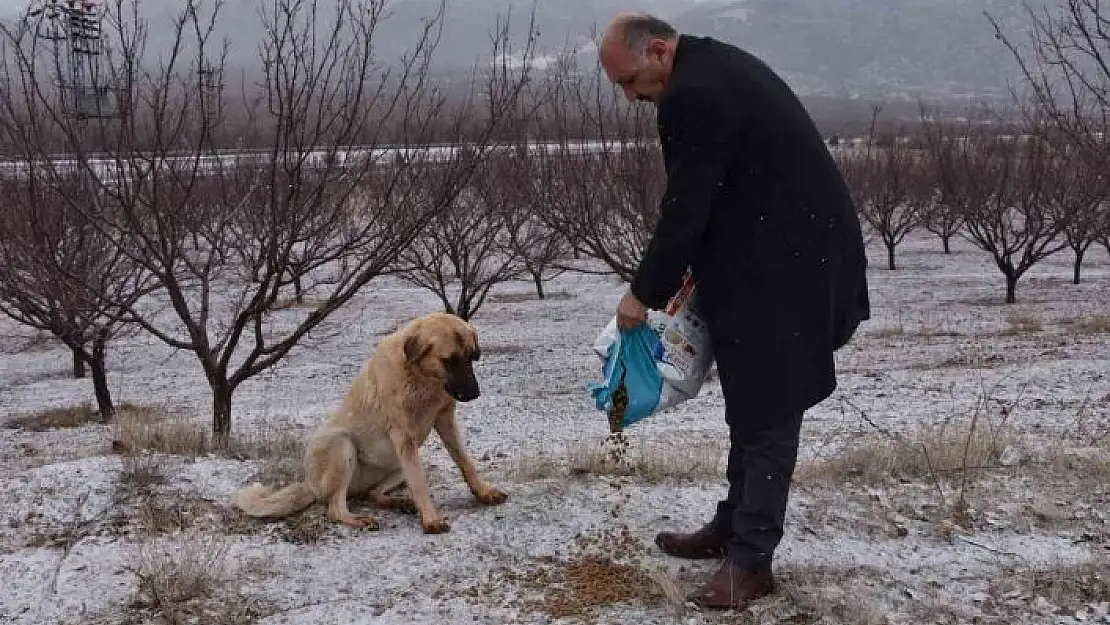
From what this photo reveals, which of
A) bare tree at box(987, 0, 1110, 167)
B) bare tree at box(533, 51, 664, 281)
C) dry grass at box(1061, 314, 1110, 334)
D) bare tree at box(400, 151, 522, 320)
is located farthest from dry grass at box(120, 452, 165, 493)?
dry grass at box(1061, 314, 1110, 334)

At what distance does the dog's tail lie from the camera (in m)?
3.84

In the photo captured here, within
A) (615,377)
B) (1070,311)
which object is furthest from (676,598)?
(1070,311)

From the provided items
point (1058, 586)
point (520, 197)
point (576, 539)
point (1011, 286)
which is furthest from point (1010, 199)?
point (576, 539)

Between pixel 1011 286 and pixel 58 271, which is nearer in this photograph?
pixel 58 271

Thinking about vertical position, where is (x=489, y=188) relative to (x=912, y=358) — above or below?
above

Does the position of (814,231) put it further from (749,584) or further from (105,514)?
(105,514)

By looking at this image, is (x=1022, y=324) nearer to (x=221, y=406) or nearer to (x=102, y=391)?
(x=221, y=406)

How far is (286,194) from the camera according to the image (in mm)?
5637

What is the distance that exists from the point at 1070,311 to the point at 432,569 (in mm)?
13745

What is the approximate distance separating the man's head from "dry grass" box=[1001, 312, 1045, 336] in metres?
11.2

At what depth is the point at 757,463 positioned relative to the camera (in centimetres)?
297

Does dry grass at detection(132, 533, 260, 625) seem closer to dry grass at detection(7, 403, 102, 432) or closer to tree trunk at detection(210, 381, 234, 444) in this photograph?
Result: tree trunk at detection(210, 381, 234, 444)

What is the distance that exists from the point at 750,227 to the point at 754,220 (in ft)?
0.08

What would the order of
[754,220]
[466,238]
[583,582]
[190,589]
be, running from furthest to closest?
[466,238]
[583,582]
[190,589]
[754,220]
